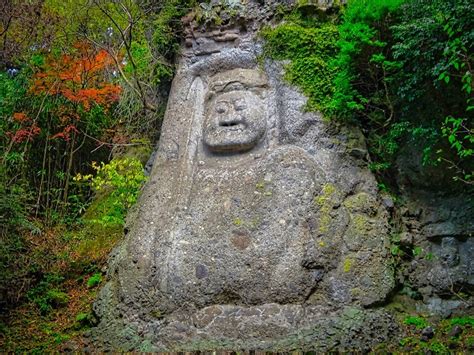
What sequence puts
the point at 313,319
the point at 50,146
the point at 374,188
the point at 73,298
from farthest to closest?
the point at 50,146
the point at 73,298
the point at 374,188
the point at 313,319

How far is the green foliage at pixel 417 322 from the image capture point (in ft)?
19.5

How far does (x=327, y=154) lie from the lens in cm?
693

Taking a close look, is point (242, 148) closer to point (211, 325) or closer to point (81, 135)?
point (211, 325)

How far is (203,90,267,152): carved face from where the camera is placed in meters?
7.14

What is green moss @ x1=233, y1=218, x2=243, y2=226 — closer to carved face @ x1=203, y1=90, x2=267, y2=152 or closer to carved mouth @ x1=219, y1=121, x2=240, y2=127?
carved face @ x1=203, y1=90, x2=267, y2=152

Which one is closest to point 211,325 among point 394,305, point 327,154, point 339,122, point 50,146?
point 394,305

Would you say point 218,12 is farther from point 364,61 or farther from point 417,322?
point 417,322

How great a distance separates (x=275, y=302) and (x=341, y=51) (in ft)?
11.0

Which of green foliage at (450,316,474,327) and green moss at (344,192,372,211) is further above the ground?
green moss at (344,192,372,211)

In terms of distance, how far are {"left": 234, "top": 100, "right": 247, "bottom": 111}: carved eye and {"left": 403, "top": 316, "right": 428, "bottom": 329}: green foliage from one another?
327cm

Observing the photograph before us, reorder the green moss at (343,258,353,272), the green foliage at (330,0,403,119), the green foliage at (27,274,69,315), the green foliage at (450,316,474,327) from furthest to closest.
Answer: the green foliage at (27,274,69,315) → the green foliage at (330,0,403,119) → the green moss at (343,258,353,272) → the green foliage at (450,316,474,327)

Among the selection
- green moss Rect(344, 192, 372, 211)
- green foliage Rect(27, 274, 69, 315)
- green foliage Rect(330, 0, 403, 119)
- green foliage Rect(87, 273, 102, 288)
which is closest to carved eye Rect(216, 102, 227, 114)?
green foliage Rect(330, 0, 403, 119)

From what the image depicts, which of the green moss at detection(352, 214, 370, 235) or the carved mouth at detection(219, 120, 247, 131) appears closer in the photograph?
the green moss at detection(352, 214, 370, 235)

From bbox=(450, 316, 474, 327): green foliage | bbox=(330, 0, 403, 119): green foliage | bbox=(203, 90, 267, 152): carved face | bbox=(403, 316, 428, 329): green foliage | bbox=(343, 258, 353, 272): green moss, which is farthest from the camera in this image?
bbox=(203, 90, 267, 152): carved face
